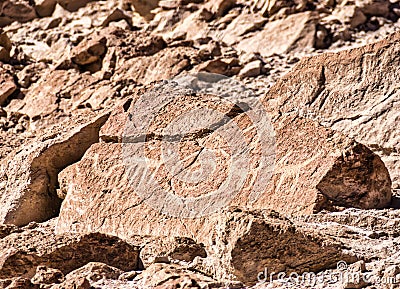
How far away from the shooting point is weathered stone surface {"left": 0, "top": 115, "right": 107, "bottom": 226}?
7453 mm

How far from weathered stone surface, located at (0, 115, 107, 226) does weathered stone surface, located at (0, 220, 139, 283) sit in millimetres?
1482

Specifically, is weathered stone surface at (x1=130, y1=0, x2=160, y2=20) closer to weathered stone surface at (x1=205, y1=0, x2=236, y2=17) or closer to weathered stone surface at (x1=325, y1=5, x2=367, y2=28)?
weathered stone surface at (x1=205, y1=0, x2=236, y2=17)

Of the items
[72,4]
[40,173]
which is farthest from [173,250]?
[72,4]

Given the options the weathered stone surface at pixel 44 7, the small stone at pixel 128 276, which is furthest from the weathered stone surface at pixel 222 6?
the small stone at pixel 128 276

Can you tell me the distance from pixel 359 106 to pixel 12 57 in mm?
6787

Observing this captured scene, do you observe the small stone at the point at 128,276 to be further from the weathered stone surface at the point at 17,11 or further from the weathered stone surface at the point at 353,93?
the weathered stone surface at the point at 17,11

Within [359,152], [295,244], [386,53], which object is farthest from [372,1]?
[295,244]

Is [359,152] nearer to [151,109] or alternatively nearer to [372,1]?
[151,109]

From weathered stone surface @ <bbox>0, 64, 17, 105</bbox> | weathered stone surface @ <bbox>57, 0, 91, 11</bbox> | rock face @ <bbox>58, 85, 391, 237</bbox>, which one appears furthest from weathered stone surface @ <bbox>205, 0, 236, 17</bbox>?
rock face @ <bbox>58, 85, 391, 237</bbox>

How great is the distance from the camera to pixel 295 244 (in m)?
5.10

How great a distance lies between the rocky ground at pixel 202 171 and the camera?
509 cm

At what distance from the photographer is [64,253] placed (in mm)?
5762

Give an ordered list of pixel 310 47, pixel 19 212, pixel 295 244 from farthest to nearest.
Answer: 1. pixel 310 47
2. pixel 19 212
3. pixel 295 244

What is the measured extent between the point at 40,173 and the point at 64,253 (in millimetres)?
1999
